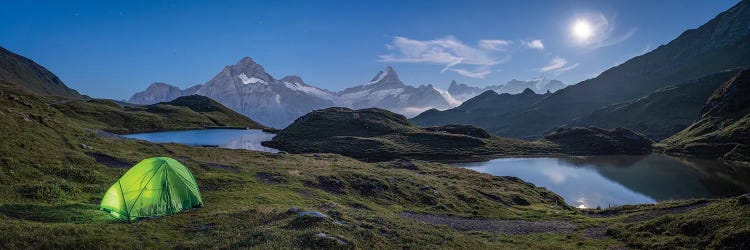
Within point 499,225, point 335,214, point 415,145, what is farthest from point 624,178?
point 335,214

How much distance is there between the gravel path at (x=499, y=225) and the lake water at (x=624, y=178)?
A: 37283mm

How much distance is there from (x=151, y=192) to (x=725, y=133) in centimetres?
20627

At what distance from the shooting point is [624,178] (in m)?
107

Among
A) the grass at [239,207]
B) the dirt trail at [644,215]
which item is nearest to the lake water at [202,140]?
the grass at [239,207]

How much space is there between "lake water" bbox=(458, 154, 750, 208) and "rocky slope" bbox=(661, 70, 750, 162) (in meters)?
15.2

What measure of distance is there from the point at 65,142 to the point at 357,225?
37632 mm

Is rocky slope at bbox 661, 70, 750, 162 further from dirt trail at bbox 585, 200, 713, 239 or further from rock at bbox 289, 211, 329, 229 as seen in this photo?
rock at bbox 289, 211, 329, 229

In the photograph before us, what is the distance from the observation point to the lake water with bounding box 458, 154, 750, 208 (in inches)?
3081

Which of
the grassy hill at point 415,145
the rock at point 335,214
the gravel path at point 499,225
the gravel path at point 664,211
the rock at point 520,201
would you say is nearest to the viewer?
the rock at point 335,214

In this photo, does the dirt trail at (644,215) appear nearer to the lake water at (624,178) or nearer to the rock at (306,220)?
the rock at (306,220)

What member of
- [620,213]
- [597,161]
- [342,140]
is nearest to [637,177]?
[597,161]

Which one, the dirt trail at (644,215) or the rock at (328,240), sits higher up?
the rock at (328,240)

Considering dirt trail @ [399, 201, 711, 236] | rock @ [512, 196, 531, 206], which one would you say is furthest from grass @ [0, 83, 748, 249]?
dirt trail @ [399, 201, 711, 236]

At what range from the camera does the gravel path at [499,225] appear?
35.0 m
